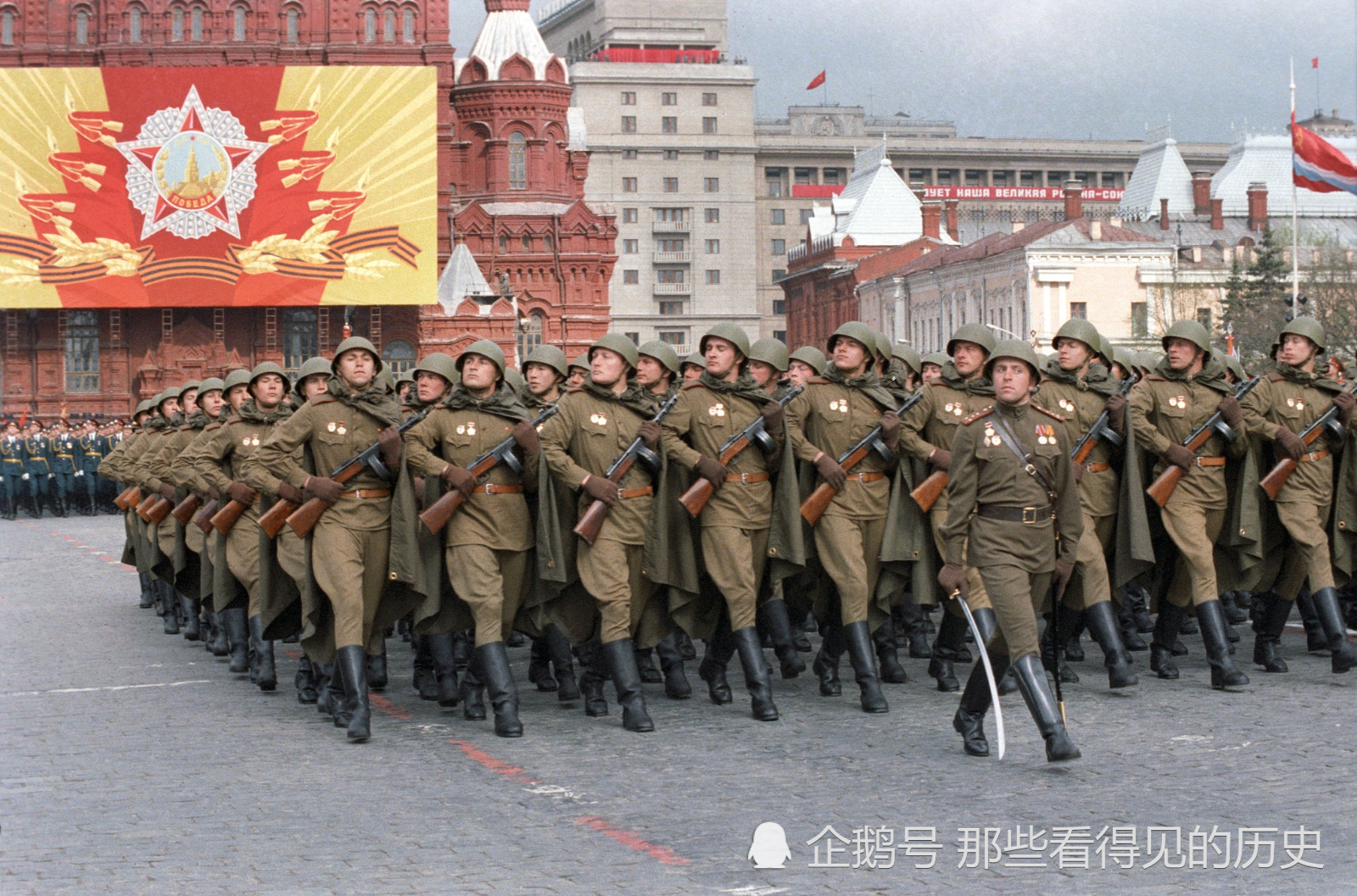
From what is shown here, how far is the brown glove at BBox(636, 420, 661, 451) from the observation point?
975cm

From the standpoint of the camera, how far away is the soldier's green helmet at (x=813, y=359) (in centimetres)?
1118

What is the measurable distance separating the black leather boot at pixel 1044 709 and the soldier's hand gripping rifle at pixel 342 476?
11.7ft

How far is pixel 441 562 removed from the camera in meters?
9.95

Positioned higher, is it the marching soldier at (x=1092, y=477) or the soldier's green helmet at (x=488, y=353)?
the soldier's green helmet at (x=488, y=353)

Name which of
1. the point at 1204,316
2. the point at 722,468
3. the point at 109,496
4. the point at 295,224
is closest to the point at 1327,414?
the point at 722,468

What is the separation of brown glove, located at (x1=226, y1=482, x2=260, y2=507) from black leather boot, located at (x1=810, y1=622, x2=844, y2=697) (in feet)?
12.2

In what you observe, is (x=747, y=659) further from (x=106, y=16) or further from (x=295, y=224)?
(x=106, y=16)

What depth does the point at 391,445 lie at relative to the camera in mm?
9531

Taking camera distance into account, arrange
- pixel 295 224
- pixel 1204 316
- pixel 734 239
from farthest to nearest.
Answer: pixel 734 239, pixel 1204 316, pixel 295 224

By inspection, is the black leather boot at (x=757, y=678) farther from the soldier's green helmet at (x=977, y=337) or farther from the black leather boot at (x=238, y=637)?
the black leather boot at (x=238, y=637)

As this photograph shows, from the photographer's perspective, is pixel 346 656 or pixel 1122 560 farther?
pixel 1122 560

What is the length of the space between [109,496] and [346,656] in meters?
31.2

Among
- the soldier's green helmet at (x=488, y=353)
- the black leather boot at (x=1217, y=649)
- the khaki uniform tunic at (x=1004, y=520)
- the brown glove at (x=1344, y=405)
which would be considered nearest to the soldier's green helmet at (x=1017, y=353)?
the khaki uniform tunic at (x=1004, y=520)

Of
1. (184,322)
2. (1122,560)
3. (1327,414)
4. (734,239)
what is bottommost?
(1122,560)
